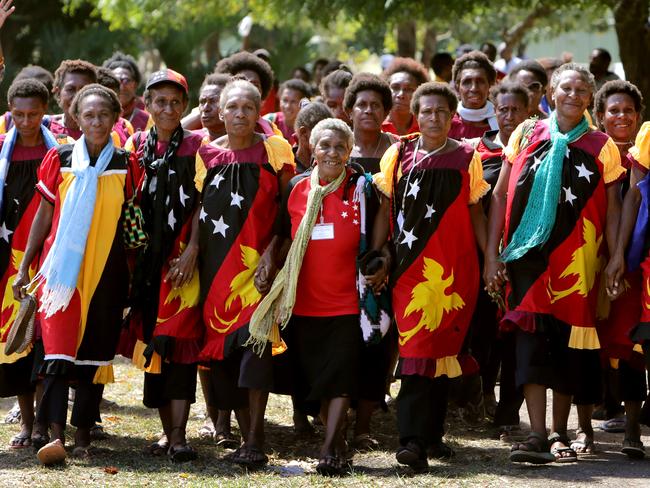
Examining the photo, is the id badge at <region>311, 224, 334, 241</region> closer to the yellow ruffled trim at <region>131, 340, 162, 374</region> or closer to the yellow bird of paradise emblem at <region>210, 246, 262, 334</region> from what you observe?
the yellow bird of paradise emblem at <region>210, 246, 262, 334</region>

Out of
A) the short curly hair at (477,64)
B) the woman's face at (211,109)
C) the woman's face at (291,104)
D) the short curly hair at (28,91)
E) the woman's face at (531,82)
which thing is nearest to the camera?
the short curly hair at (28,91)

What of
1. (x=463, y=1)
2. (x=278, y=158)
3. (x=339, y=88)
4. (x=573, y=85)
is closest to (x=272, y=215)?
(x=278, y=158)

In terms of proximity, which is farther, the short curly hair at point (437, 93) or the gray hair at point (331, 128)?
the short curly hair at point (437, 93)

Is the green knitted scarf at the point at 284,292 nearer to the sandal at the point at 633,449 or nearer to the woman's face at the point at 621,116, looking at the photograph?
the woman's face at the point at 621,116

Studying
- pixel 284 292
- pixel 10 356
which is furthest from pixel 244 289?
pixel 10 356

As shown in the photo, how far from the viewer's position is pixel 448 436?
7.84 meters

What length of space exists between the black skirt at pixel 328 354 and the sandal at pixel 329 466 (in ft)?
1.23

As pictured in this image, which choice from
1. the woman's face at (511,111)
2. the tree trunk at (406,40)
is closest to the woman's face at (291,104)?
the woman's face at (511,111)

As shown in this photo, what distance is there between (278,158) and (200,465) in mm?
1879

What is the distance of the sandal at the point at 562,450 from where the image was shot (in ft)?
23.0

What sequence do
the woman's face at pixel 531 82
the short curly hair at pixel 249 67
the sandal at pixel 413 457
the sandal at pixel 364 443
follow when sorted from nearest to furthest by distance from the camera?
the sandal at pixel 413 457 < the sandal at pixel 364 443 < the short curly hair at pixel 249 67 < the woman's face at pixel 531 82

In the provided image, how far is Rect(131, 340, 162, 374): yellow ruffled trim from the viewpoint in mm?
7227

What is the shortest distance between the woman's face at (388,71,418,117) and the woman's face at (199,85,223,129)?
1564mm

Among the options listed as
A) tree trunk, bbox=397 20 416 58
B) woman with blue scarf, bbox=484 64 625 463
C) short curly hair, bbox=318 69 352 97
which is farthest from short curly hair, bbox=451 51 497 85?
tree trunk, bbox=397 20 416 58
